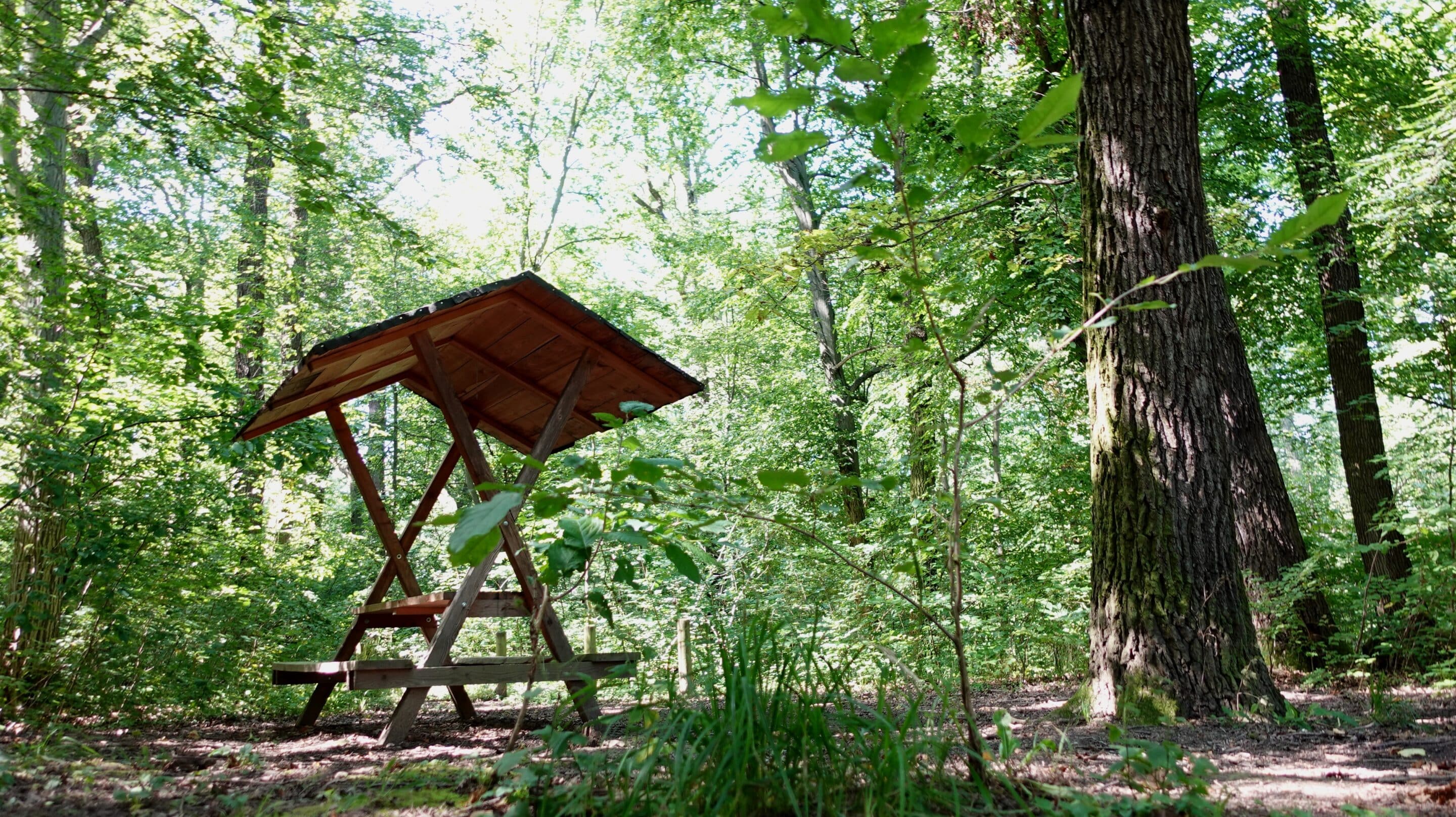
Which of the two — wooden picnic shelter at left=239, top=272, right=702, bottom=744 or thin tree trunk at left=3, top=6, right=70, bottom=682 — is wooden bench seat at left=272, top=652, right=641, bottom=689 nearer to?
wooden picnic shelter at left=239, top=272, right=702, bottom=744

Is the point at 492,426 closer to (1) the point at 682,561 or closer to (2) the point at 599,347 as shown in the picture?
(2) the point at 599,347

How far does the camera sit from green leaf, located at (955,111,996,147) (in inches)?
78.8

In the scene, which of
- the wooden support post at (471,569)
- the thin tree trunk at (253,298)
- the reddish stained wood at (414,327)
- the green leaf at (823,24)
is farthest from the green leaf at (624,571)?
the thin tree trunk at (253,298)

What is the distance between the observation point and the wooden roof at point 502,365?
15.8ft

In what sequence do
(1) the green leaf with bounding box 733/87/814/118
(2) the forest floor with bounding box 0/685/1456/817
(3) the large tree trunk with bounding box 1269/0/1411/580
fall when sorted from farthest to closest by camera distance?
(3) the large tree trunk with bounding box 1269/0/1411/580 < (2) the forest floor with bounding box 0/685/1456/817 < (1) the green leaf with bounding box 733/87/814/118

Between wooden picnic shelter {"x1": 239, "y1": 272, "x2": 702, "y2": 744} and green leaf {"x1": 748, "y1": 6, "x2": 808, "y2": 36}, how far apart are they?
9.41 feet

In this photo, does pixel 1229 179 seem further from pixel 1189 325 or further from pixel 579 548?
pixel 579 548

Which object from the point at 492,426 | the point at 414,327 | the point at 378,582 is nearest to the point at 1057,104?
the point at 414,327

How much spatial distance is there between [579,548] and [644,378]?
3685 millimetres

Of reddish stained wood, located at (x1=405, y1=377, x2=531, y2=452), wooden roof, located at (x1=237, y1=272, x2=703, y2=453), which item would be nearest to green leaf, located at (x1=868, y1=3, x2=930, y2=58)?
wooden roof, located at (x1=237, y1=272, x2=703, y2=453)

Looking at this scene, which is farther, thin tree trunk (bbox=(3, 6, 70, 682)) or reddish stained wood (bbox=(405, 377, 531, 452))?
reddish stained wood (bbox=(405, 377, 531, 452))

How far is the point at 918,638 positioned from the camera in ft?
29.4

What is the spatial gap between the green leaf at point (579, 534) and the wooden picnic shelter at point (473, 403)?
7.20 ft

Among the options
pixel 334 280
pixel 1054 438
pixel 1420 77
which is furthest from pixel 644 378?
pixel 334 280
